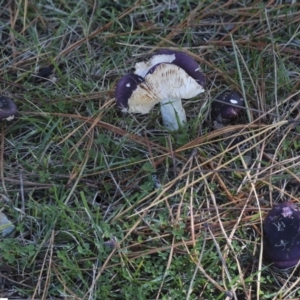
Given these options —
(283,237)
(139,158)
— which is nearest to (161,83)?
(139,158)

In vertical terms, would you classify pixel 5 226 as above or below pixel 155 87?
below

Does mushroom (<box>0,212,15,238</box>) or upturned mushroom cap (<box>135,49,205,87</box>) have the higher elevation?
upturned mushroom cap (<box>135,49,205,87</box>)

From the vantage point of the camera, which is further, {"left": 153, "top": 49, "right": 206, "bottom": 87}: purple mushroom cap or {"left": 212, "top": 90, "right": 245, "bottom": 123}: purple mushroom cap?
{"left": 212, "top": 90, "right": 245, "bottom": 123}: purple mushroom cap

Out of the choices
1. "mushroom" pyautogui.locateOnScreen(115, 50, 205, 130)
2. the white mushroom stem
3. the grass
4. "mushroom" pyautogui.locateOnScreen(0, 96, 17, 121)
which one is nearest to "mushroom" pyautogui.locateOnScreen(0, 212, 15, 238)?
the grass

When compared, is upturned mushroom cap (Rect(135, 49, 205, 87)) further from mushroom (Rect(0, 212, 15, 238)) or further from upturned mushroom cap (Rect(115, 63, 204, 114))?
mushroom (Rect(0, 212, 15, 238))

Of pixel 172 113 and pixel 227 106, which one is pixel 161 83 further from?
pixel 227 106

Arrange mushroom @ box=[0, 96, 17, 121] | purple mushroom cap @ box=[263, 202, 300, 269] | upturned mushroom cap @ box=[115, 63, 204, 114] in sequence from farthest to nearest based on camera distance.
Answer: mushroom @ box=[0, 96, 17, 121], upturned mushroom cap @ box=[115, 63, 204, 114], purple mushroom cap @ box=[263, 202, 300, 269]
